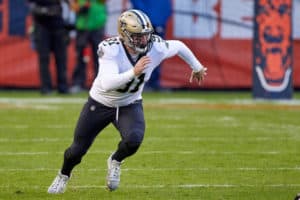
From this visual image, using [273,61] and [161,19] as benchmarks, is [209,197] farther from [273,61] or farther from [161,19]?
[161,19]

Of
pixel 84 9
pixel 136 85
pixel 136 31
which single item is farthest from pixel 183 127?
pixel 84 9

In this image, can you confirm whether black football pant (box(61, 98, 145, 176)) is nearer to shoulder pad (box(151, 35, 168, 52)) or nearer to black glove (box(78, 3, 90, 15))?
shoulder pad (box(151, 35, 168, 52))

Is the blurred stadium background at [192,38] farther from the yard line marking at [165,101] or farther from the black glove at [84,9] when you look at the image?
the yard line marking at [165,101]

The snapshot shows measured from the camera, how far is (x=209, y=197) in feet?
23.4

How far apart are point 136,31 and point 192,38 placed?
9391mm

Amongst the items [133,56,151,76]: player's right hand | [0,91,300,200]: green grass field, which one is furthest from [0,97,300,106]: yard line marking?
[133,56,151,76]: player's right hand

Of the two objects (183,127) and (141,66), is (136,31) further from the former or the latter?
(183,127)

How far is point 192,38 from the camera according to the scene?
1638 cm

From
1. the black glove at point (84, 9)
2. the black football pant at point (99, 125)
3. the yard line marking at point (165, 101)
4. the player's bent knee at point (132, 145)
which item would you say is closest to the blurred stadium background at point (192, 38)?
the black glove at point (84, 9)

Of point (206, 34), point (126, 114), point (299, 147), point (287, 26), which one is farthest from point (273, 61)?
point (126, 114)

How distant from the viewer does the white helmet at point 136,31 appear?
7039 millimetres

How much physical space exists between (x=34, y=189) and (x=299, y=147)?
3.30 meters

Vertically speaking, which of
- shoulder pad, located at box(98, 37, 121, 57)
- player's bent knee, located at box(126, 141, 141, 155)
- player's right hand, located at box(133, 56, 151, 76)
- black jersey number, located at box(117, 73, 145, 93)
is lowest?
player's bent knee, located at box(126, 141, 141, 155)

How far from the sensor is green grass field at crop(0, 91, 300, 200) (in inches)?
295
